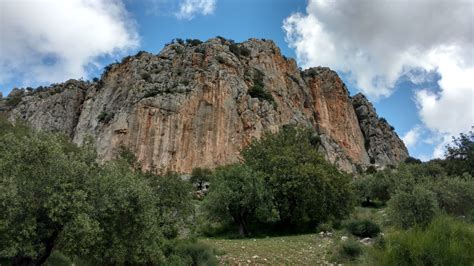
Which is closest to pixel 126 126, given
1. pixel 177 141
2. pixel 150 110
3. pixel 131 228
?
pixel 150 110

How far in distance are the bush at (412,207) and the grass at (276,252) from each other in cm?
392

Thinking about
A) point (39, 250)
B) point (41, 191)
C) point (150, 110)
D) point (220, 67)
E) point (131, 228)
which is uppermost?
point (220, 67)

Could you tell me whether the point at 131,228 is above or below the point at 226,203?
below

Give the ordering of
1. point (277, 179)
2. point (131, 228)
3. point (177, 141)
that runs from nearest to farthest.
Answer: point (131, 228) < point (277, 179) < point (177, 141)

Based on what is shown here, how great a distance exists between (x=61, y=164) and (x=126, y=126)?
57.9 metres

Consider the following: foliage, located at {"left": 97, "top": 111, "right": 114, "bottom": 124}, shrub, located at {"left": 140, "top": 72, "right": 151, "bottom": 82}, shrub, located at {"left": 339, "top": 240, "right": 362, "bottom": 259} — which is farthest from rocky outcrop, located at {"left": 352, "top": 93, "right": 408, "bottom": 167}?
shrub, located at {"left": 339, "top": 240, "right": 362, "bottom": 259}

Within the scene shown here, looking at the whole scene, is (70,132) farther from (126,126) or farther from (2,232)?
(2,232)

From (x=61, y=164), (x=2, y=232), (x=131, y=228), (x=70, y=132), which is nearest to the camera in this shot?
(x=2, y=232)

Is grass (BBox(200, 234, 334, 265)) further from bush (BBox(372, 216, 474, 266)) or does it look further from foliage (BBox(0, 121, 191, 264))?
bush (BBox(372, 216, 474, 266))

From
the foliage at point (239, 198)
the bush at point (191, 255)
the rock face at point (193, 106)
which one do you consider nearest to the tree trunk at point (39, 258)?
the bush at point (191, 255)

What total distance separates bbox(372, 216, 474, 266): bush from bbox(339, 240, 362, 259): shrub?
653cm

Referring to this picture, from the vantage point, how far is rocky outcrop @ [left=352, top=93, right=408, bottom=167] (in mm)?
101375

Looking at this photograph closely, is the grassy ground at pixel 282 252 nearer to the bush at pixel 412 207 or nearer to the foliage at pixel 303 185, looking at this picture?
the bush at pixel 412 207

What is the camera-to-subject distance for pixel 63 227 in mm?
11242
